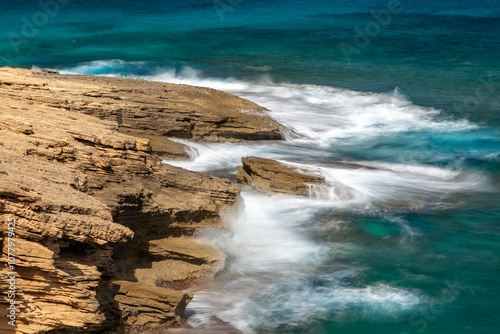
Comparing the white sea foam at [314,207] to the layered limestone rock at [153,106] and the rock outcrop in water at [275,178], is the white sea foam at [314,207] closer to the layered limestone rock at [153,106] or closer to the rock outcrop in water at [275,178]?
the rock outcrop in water at [275,178]

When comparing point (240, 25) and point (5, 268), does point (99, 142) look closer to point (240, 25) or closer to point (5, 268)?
point (5, 268)

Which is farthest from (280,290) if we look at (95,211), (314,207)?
(95,211)

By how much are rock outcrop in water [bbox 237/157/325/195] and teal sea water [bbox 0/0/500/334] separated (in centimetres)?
43

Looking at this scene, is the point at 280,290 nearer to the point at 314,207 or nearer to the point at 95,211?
the point at 314,207

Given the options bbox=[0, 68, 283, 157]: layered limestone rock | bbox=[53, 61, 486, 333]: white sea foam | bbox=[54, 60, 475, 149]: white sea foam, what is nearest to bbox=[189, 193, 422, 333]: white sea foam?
bbox=[53, 61, 486, 333]: white sea foam

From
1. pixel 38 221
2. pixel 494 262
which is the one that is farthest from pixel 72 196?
pixel 494 262

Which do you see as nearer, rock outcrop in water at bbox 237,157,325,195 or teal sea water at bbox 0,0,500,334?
teal sea water at bbox 0,0,500,334

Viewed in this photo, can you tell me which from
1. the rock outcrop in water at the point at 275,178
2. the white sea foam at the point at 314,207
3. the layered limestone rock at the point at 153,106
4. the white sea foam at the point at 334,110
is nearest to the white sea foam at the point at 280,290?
the white sea foam at the point at 314,207

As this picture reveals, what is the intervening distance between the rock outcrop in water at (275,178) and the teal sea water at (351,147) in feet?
1.42

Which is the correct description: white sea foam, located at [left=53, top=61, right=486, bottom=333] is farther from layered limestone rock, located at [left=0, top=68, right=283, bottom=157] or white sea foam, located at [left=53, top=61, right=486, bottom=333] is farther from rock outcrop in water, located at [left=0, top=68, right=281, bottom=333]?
rock outcrop in water, located at [left=0, top=68, right=281, bottom=333]

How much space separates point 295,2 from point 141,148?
54013 mm

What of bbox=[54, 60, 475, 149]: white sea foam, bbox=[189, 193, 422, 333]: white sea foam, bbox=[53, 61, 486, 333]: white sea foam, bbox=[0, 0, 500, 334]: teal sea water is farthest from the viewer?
bbox=[54, 60, 475, 149]: white sea foam

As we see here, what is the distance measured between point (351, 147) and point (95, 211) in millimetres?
15589

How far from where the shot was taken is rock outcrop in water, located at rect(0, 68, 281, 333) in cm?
973
